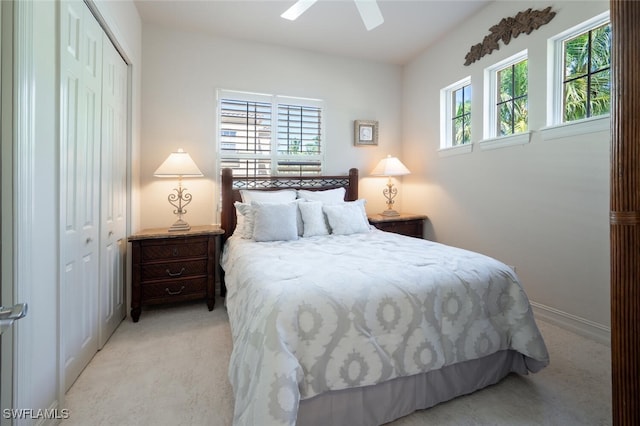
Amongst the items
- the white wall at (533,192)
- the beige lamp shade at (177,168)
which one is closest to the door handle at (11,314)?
the beige lamp shade at (177,168)

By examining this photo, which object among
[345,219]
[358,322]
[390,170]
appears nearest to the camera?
[358,322]

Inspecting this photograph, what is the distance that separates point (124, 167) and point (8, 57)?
1.64m

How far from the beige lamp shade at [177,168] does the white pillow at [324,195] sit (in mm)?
1174

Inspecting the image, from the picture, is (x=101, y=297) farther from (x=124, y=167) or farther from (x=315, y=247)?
(x=315, y=247)

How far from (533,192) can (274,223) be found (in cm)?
241

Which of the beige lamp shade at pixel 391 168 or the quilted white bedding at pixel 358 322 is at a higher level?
the beige lamp shade at pixel 391 168

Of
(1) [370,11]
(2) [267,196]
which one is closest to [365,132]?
(2) [267,196]

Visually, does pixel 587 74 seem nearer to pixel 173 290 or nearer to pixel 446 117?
pixel 446 117

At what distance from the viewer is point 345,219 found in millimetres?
A: 3053

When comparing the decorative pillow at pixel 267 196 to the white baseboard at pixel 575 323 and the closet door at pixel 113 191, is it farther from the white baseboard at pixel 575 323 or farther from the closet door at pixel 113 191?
the white baseboard at pixel 575 323

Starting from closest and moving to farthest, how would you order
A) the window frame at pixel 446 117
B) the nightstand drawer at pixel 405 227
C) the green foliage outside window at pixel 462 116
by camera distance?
the green foliage outside window at pixel 462 116 < the window frame at pixel 446 117 < the nightstand drawer at pixel 405 227

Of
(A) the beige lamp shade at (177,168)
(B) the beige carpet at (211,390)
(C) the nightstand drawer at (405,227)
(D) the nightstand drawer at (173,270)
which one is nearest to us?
(B) the beige carpet at (211,390)

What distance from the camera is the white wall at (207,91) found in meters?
3.20

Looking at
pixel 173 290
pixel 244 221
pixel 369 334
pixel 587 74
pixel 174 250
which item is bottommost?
pixel 173 290
